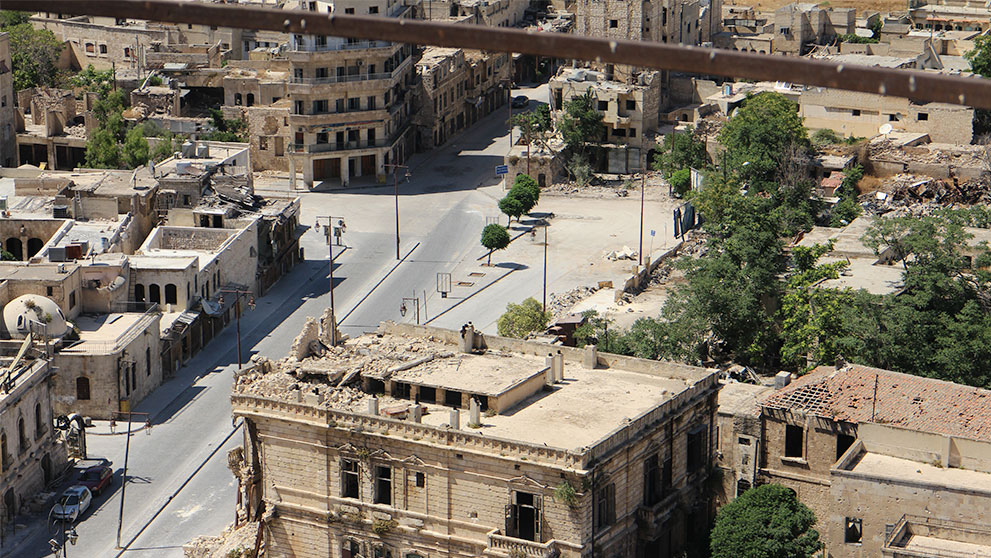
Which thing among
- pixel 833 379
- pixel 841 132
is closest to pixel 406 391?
pixel 833 379

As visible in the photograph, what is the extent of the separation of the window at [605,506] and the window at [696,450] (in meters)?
5.39

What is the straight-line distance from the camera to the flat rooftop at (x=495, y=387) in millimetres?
55312

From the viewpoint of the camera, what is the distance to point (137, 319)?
7750 centimetres

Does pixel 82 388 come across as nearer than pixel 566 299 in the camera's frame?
Yes

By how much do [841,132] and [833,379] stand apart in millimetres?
52633

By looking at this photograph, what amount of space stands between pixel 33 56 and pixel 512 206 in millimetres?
49760

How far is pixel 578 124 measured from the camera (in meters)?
111

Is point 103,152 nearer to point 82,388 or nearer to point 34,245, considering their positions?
point 34,245

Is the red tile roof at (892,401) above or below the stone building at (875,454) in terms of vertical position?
above

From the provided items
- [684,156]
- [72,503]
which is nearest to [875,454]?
[72,503]

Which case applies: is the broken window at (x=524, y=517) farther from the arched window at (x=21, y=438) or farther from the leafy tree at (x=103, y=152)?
the leafy tree at (x=103, y=152)

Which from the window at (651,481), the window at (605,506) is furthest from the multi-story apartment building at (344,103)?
the window at (605,506)

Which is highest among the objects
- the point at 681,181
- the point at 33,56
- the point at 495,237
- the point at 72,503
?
the point at 33,56

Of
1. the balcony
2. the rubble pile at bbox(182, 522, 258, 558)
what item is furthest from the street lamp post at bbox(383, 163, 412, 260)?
the balcony
